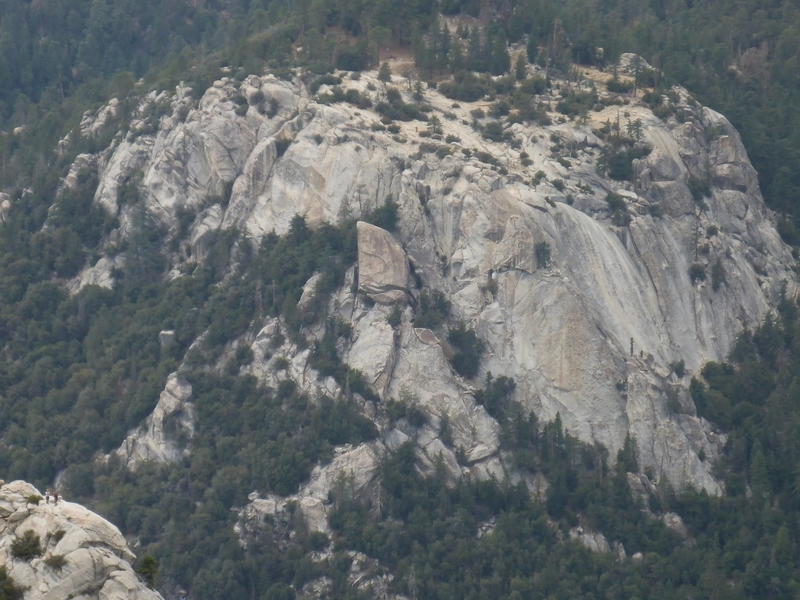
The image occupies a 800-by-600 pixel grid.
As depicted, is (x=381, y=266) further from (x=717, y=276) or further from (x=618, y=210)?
Result: (x=717, y=276)

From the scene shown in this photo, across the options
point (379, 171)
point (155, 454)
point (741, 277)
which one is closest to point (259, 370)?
point (155, 454)

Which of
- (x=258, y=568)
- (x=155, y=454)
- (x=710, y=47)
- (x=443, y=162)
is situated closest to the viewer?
(x=258, y=568)

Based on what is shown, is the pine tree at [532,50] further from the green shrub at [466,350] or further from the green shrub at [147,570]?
the green shrub at [147,570]

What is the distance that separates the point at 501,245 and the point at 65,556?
5046cm

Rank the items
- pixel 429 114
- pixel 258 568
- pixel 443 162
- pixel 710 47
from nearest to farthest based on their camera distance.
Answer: pixel 258 568, pixel 443 162, pixel 429 114, pixel 710 47

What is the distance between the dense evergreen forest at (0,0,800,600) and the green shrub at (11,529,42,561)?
107ft

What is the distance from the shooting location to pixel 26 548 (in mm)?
67375

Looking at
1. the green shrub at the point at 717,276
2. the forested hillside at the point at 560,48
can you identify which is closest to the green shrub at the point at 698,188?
the green shrub at the point at 717,276

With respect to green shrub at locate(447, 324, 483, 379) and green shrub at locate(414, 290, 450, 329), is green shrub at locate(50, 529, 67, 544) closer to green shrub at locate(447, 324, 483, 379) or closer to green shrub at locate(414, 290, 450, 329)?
green shrub at locate(414, 290, 450, 329)

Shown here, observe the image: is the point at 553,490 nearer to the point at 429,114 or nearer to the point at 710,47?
the point at 429,114

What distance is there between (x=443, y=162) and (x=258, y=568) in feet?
107

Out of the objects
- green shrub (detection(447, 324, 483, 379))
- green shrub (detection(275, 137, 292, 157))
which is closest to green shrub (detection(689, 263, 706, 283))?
green shrub (detection(447, 324, 483, 379))

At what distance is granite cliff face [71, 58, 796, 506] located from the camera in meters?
107

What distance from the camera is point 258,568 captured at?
102 metres
